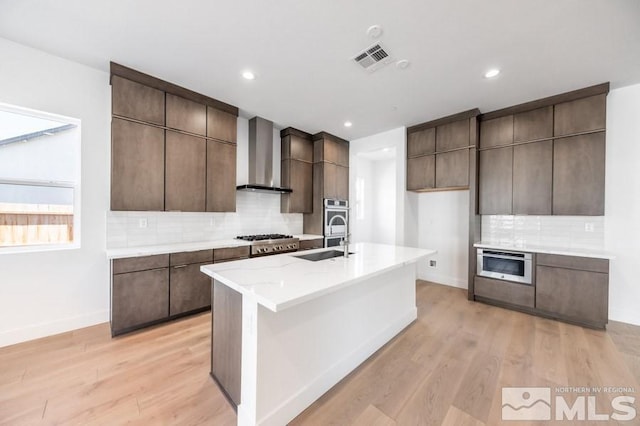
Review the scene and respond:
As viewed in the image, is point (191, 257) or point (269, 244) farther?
point (269, 244)

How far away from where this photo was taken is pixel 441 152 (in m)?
3.98

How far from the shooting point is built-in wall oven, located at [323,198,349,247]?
15.4 ft

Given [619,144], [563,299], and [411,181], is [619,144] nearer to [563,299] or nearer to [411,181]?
[563,299]

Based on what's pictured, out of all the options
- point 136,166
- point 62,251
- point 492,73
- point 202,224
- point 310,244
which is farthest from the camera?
point 310,244

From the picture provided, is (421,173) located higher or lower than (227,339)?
higher

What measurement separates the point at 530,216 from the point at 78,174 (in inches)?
230

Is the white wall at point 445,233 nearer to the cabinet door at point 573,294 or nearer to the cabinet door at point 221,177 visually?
the cabinet door at point 573,294

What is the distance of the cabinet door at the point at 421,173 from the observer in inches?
161

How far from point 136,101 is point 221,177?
126cm

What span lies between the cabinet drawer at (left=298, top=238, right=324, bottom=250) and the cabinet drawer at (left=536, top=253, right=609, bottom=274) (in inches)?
124

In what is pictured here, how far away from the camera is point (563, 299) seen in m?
2.93

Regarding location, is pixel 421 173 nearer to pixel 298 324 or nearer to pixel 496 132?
pixel 496 132

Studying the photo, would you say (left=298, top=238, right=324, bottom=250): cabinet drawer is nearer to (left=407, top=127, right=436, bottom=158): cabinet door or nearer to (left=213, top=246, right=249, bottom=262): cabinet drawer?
(left=213, top=246, right=249, bottom=262): cabinet drawer

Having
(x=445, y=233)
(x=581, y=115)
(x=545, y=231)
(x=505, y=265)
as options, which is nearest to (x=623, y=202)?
(x=545, y=231)
